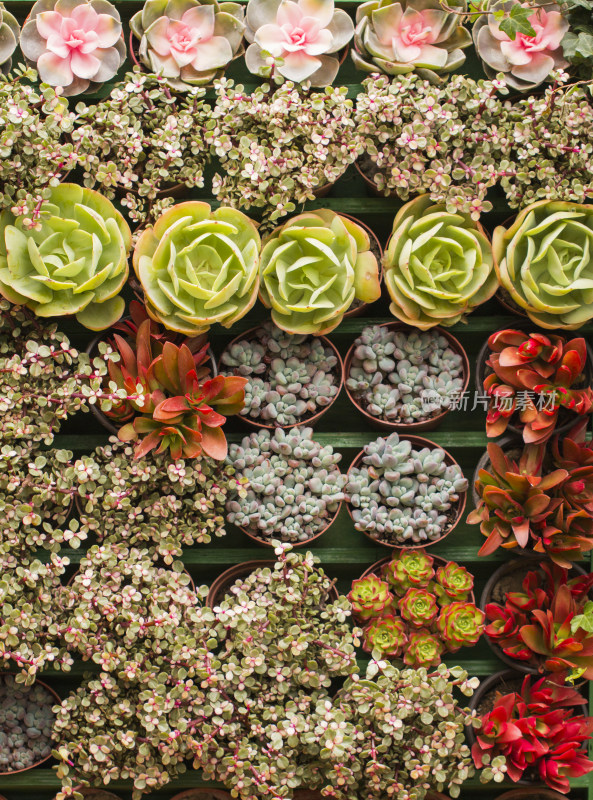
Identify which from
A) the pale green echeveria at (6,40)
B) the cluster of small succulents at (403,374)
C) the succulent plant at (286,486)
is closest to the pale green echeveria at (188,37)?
the pale green echeveria at (6,40)

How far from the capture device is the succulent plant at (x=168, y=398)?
5.89ft

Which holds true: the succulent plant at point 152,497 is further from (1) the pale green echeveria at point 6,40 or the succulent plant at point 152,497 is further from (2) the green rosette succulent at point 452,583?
(1) the pale green echeveria at point 6,40

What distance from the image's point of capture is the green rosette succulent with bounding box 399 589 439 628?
1.85m

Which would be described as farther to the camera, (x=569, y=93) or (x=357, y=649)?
(x=357, y=649)

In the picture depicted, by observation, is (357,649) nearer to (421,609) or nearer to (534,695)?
(421,609)

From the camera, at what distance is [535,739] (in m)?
1.80

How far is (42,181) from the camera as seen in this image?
5.89ft

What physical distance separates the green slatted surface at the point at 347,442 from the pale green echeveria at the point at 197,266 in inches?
8.2

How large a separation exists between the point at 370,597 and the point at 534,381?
69 cm

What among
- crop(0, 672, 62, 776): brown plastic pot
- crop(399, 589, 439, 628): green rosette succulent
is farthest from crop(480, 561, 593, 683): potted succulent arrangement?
crop(0, 672, 62, 776): brown plastic pot

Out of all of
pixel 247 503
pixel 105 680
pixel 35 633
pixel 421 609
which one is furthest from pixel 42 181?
pixel 421 609

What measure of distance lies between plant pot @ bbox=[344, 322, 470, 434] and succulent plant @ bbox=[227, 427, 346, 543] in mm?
150

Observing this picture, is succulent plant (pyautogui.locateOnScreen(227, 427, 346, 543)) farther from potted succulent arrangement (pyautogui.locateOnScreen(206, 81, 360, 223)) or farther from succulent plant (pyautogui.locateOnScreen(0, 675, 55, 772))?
succulent plant (pyautogui.locateOnScreen(0, 675, 55, 772))

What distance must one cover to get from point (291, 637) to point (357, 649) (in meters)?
0.33
